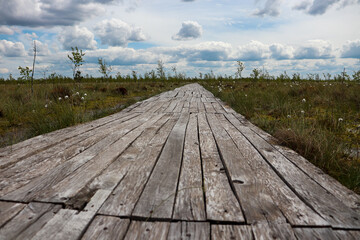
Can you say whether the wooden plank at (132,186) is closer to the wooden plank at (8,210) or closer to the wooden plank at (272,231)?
the wooden plank at (8,210)

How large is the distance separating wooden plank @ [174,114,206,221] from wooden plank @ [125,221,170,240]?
0.38 feet

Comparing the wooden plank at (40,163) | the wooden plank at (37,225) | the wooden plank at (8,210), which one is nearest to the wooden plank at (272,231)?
the wooden plank at (37,225)

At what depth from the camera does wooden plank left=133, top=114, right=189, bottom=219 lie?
4.88 feet

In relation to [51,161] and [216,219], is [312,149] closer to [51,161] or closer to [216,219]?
[216,219]

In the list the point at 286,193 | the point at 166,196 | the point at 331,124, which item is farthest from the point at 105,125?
the point at 331,124

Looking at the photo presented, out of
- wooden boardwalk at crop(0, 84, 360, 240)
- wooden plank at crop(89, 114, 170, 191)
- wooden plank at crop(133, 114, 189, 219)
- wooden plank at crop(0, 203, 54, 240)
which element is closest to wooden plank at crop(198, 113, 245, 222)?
wooden boardwalk at crop(0, 84, 360, 240)

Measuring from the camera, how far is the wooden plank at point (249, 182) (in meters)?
1.48

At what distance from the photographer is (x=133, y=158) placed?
242 centimetres

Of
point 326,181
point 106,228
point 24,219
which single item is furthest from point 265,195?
point 24,219

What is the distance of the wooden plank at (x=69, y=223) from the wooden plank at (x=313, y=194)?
1.34 metres

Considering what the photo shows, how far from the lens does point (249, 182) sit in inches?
75.0

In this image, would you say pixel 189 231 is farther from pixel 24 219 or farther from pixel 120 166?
pixel 120 166

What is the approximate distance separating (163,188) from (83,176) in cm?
67

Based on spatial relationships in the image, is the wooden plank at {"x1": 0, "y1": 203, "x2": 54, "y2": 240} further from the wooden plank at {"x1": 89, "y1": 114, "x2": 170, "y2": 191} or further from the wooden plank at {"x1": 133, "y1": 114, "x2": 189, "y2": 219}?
the wooden plank at {"x1": 133, "y1": 114, "x2": 189, "y2": 219}
